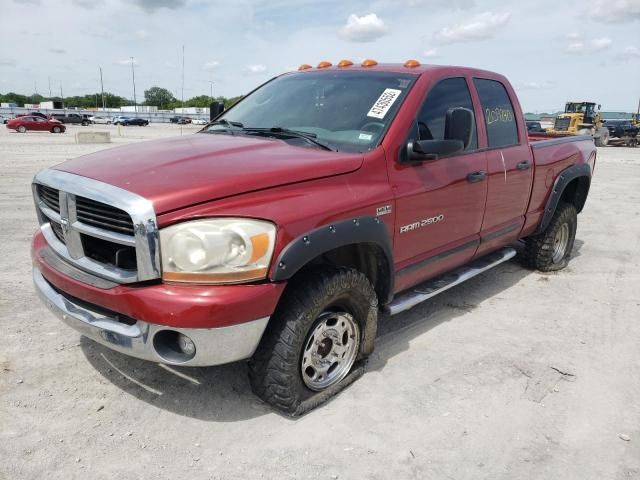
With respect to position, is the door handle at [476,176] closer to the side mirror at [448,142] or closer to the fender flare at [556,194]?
the side mirror at [448,142]

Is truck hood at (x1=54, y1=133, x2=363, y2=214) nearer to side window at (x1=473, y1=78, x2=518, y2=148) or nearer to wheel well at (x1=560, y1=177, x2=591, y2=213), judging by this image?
side window at (x1=473, y1=78, x2=518, y2=148)

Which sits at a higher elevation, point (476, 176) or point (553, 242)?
point (476, 176)

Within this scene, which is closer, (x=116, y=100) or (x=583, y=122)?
(x=583, y=122)

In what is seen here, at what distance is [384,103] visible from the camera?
11.0ft

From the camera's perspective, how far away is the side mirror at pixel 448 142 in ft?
10.3

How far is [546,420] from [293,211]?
1.82m

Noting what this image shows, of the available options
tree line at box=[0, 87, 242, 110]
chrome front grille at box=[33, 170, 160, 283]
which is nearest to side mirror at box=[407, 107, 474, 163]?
chrome front grille at box=[33, 170, 160, 283]

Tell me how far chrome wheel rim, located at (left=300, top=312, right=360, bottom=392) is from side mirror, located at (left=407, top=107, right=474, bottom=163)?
3.52 ft

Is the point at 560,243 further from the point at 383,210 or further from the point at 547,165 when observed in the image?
the point at 383,210

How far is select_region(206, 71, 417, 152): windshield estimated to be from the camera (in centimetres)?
325

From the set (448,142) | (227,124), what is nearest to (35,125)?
(227,124)

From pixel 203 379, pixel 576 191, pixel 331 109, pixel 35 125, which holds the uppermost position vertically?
pixel 331 109

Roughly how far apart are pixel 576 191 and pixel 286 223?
445 centimetres

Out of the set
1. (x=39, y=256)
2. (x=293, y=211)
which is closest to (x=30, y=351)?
(x=39, y=256)
